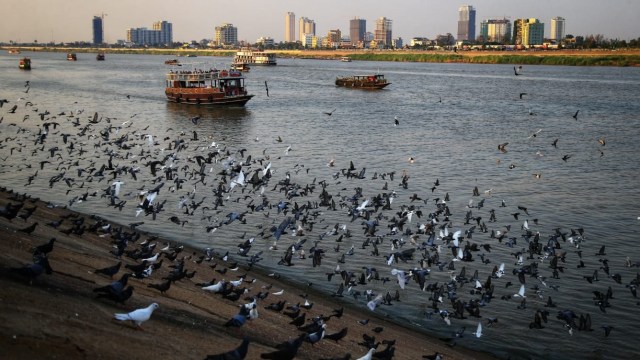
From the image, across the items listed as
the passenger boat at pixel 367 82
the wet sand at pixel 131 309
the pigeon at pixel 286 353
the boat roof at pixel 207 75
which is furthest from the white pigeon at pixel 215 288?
the passenger boat at pixel 367 82

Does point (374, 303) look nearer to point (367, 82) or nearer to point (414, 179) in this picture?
point (414, 179)

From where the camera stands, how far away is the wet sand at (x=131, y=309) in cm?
818

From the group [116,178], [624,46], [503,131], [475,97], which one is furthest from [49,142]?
[624,46]

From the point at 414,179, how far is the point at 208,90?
32.9 m

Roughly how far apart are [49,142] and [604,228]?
25.6 m

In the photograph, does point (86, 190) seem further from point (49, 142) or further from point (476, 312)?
point (476, 312)

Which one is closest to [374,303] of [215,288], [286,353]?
[215,288]

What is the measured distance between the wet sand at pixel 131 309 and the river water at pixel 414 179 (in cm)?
161

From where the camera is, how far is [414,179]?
28125 mm

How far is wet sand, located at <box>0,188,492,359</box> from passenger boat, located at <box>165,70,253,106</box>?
41571 millimetres

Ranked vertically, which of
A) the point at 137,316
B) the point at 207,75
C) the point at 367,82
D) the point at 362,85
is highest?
the point at 207,75

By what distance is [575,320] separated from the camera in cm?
1441

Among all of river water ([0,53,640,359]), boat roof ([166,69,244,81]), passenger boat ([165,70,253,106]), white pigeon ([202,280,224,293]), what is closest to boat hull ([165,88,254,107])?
passenger boat ([165,70,253,106])

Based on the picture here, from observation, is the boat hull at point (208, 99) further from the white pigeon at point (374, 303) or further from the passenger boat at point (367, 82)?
the white pigeon at point (374, 303)
